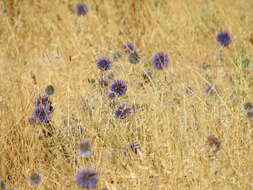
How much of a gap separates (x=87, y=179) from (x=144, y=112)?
0.74 metres

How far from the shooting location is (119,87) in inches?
100

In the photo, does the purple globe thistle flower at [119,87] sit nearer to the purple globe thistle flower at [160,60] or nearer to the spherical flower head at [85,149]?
the purple globe thistle flower at [160,60]

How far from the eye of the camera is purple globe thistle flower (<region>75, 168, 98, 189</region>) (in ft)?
5.58

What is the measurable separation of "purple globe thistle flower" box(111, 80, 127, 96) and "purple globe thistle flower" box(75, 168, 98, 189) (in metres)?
0.84

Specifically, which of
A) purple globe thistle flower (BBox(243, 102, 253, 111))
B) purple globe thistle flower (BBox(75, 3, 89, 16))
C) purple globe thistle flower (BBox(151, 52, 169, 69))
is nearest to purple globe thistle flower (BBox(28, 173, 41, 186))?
purple globe thistle flower (BBox(243, 102, 253, 111))

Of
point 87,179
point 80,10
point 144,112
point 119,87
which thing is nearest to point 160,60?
point 119,87

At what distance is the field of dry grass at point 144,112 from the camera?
194 cm

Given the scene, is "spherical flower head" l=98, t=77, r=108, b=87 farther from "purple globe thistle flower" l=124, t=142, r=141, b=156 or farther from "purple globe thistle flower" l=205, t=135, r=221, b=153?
"purple globe thistle flower" l=205, t=135, r=221, b=153

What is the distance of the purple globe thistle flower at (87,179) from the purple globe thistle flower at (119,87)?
84cm

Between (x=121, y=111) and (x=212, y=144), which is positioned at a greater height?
(x=121, y=111)

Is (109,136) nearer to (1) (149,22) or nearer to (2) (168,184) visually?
(2) (168,184)

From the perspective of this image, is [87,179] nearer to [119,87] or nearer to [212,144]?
[212,144]

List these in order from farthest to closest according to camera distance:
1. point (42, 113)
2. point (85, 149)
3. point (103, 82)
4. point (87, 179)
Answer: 1. point (103, 82)
2. point (42, 113)
3. point (85, 149)
4. point (87, 179)

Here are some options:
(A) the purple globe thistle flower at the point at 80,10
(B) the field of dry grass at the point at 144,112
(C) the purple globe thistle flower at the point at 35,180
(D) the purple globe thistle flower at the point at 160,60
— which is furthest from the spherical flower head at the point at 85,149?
(A) the purple globe thistle flower at the point at 80,10
